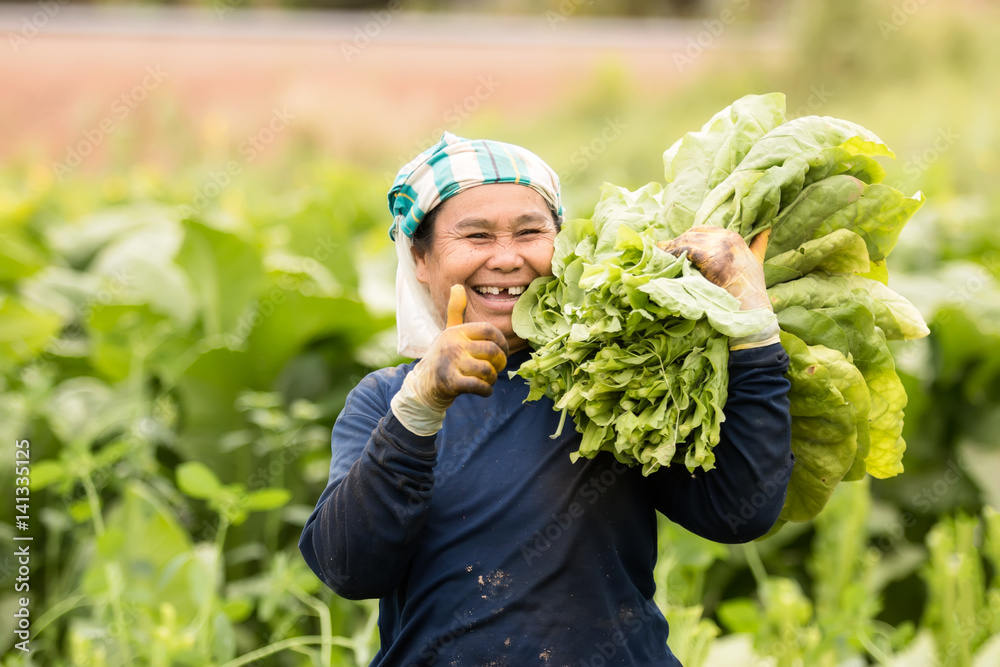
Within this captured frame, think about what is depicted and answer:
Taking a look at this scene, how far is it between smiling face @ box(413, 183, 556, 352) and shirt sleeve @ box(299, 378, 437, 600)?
0.33 m

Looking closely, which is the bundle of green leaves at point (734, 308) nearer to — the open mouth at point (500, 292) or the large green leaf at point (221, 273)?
the open mouth at point (500, 292)

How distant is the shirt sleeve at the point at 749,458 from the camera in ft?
5.44

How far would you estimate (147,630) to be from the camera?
3176 millimetres

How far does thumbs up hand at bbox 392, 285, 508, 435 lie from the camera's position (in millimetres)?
1612

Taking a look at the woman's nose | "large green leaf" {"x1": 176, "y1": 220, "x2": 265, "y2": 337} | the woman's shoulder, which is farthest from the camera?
"large green leaf" {"x1": 176, "y1": 220, "x2": 265, "y2": 337}

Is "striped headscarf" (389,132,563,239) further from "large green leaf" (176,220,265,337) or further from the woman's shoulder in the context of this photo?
"large green leaf" (176,220,265,337)

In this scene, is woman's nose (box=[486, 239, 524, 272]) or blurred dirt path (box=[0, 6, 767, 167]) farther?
blurred dirt path (box=[0, 6, 767, 167])

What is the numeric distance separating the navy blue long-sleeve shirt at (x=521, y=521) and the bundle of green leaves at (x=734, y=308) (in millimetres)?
102

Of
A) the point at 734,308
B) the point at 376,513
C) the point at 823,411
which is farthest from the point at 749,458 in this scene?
the point at 376,513

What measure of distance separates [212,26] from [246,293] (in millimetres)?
16409

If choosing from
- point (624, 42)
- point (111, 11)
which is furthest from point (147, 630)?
point (111, 11)

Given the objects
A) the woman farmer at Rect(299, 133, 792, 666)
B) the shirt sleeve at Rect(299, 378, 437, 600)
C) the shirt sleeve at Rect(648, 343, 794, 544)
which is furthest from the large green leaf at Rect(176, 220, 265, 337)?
the shirt sleeve at Rect(648, 343, 794, 544)

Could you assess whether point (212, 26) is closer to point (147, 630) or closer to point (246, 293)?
point (246, 293)

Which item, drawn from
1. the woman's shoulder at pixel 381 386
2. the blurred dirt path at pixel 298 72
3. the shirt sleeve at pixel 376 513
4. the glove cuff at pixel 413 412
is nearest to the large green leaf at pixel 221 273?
the woman's shoulder at pixel 381 386
